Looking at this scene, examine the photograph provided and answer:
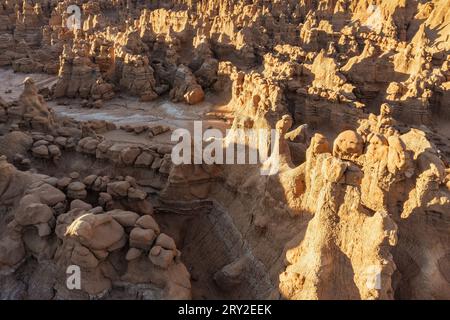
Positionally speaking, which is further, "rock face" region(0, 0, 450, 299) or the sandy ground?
the sandy ground

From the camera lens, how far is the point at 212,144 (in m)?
11.3

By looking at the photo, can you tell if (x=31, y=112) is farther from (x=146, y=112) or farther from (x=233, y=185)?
(x=233, y=185)

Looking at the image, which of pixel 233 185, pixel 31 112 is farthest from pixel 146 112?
pixel 233 185

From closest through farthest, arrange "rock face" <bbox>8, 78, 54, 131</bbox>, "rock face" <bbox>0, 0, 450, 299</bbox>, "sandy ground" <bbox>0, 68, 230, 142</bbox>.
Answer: "rock face" <bbox>0, 0, 450, 299</bbox> < "rock face" <bbox>8, 78, 54, 131</bbox> < "sandy ground" <bbox>0, 68, 230, 142</bbox>

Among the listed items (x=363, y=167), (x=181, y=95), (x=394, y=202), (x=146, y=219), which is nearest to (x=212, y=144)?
(x=146, y=219)

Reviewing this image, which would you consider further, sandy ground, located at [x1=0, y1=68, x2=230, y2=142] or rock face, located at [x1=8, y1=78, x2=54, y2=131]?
sandy ground, located at [x1=0, y1=68, x2=230, y2=142]

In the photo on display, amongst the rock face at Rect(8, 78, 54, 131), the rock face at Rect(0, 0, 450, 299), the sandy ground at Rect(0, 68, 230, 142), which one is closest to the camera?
the rock face at Rect(0, 0, 450, 299)

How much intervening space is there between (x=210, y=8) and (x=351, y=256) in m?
33.6

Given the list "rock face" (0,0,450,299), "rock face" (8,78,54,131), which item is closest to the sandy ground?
"rock face" (0,0,450,299)

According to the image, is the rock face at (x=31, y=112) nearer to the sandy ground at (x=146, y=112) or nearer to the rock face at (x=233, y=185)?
the rock face at (x=233, y=185)

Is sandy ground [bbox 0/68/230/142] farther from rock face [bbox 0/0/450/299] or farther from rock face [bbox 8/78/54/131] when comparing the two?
rock face [bbox 8/78/54/131]

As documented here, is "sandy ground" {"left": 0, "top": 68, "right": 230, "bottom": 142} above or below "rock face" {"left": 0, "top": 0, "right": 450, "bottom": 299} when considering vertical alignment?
below
